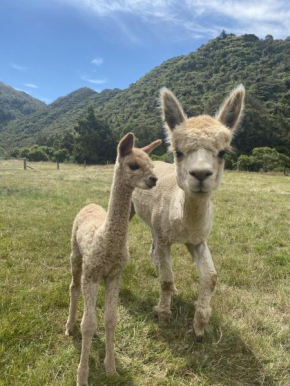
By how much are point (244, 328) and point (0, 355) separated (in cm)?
257

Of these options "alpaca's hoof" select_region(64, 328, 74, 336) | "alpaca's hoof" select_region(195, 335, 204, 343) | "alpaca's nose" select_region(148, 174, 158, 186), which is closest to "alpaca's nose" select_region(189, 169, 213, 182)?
"alpaca's nose" select_region(148, 174, 158, 186)

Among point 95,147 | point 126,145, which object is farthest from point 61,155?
point 126,145

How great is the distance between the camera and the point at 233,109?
3.51 m

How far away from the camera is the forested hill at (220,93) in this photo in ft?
155

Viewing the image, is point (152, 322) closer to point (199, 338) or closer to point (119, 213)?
point (199, 338)

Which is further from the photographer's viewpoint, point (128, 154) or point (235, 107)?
point (235, 107)

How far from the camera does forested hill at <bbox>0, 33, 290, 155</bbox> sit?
47344 mm

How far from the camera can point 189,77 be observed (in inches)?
3445

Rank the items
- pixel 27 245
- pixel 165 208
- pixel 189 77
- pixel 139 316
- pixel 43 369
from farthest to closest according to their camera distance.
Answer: pixel 189 77, pixel 27 245, pixel 165 208, pixel 139 316, pixel 43 369

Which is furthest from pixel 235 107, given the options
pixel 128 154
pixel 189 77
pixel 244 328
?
pixel 189 77

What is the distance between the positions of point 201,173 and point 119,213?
829 mm

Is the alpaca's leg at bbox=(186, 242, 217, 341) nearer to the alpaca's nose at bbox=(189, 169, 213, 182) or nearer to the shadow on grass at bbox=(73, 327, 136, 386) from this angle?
the shadow on grass at bbox=(73, 327, 136, 386)

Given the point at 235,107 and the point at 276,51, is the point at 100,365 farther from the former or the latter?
the point at 276,51

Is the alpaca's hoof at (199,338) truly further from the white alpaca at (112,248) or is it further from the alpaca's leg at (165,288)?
the white alpaca at (112,248)
